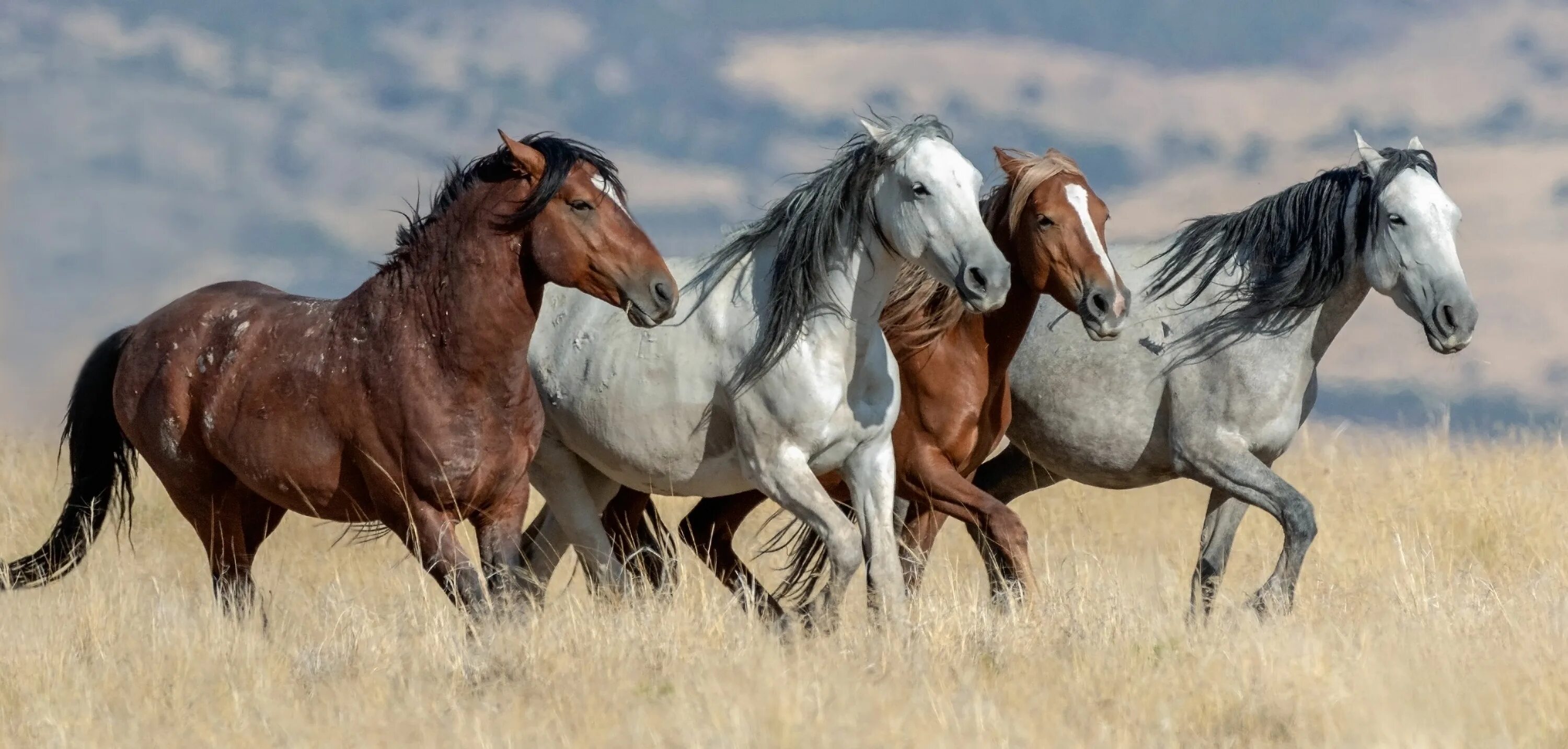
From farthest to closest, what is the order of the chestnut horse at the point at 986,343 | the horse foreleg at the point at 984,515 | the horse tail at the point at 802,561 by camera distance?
the horse tail at the point at 802,561 → the chestnut horse at the point at 986,343 → the horse foreleg at the point at 984,515

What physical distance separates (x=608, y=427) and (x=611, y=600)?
693mm

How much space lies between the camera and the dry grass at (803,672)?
15.7 ft

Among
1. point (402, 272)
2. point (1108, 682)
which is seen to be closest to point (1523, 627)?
point (1108, 682)

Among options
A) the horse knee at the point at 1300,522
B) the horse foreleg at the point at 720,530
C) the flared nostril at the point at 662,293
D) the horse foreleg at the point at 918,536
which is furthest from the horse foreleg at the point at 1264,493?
the flared nostril at the point at 662,293

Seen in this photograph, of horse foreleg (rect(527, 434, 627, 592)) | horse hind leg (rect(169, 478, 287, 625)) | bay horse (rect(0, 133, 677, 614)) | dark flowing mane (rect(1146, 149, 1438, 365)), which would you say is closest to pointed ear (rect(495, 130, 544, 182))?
bay horse (rect(0, 133, 677, 614))

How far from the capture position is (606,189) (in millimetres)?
6078

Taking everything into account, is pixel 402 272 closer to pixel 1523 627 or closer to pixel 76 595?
pixel 76 595

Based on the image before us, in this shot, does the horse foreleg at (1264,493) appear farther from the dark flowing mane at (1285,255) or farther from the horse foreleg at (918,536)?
the horse foreleg at (918,536)

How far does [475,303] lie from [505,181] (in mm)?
465

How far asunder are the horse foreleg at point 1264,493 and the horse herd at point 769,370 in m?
0.01

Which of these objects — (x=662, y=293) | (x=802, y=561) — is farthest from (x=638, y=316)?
(x=802, y=561)

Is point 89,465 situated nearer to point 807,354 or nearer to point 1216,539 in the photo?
point 807,354

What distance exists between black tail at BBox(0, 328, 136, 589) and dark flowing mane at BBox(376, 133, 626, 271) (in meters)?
1.87

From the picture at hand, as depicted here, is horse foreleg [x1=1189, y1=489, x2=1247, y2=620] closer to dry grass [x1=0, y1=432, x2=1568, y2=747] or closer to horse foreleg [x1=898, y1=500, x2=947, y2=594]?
dry grass [x1=0, y1=432, x2=1568, y2=747]
